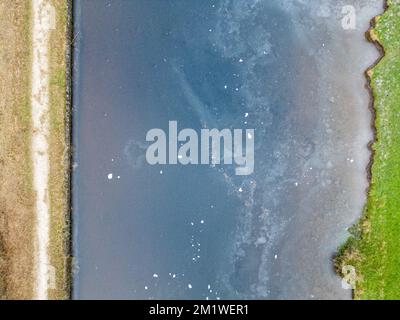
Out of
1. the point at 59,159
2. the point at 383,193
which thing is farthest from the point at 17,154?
the point at 383,193

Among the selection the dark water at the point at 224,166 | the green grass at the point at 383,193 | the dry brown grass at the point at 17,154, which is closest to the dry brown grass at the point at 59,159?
the dark water at the point at 224,166

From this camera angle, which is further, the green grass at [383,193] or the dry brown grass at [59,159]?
the dry brown grass at [59,159]

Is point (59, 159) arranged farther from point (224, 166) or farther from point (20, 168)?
point (224, 166)

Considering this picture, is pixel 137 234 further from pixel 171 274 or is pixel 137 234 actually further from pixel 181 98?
pixel 181 98

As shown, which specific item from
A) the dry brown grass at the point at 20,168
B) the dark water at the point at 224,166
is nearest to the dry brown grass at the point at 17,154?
the dry brown grass at the point at 20,168

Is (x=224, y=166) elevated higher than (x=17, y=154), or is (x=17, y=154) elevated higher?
(x=17, y=154)

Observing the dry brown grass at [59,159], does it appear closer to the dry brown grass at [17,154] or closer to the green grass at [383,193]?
the dry brown grass at [17,154]

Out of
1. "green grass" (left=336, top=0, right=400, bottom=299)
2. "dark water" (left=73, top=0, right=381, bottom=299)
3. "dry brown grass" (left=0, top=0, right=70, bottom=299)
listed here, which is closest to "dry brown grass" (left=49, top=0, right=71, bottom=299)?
"dry brown grass" (left=0, top=0, right=70, bottom=299)
